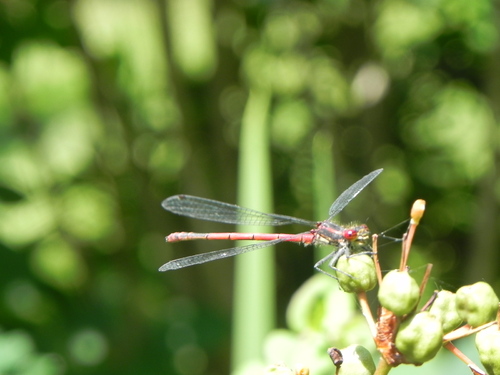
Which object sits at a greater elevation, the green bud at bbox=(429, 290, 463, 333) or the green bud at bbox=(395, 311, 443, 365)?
the green bud at bbox=(429, 290, 463, 333)

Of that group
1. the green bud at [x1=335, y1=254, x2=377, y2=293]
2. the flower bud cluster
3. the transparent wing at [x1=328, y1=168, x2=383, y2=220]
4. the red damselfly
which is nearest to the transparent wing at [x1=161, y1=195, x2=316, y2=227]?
the red damselfly

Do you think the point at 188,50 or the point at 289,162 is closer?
the point at 289,162

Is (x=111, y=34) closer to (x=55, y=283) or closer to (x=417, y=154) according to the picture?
(x=55, y=283)

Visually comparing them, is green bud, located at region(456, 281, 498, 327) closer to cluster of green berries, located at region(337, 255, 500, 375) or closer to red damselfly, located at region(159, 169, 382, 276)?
cluster of green berries, located at region(337, 255, 500, 375)

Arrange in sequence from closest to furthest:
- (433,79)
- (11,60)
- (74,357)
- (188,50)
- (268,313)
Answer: (268,313) < (74,357) < (11,60) < (433,79) < (188,50)

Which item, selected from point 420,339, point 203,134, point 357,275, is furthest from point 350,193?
point 203,134

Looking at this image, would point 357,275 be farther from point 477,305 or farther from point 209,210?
point 209,210

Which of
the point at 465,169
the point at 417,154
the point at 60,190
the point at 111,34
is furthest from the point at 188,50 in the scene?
the point at 465,169
